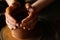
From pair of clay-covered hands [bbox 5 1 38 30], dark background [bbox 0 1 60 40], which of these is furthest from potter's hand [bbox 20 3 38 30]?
dark background [bbox 0 1 60 40]

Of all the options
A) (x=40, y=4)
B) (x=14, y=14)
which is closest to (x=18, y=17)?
(x=14, y=14)

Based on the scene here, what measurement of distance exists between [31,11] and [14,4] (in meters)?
0.11

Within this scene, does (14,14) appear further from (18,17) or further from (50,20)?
(50,20)

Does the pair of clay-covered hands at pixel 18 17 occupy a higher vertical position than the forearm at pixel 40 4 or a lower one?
lower

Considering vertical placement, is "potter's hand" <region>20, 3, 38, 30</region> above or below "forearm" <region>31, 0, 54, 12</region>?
below

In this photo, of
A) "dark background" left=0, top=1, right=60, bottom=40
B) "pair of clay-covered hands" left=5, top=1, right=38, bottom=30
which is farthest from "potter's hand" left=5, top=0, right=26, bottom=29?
"dark background" left=0, top=1, right=60, bottom=40

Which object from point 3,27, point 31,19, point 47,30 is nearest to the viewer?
point 31,19

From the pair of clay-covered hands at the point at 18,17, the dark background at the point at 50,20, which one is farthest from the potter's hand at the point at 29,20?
the dark background at the point at 50,20

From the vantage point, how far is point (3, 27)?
1.00 metres

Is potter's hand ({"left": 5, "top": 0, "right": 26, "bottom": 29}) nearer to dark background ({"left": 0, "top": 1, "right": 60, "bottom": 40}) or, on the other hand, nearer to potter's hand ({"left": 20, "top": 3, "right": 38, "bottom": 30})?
potter's hand ({"left": 20, "top": 3, "right": 38, "bottom": 30})

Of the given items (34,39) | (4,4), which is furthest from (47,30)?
(4,4)

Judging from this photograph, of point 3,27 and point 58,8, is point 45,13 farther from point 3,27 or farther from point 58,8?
point 3,27

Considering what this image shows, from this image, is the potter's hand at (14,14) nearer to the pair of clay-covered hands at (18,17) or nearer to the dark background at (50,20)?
the pair of clay-covered hands at (18,17)

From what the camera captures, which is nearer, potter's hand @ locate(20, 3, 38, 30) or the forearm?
potter's hand @ locate(20, 3, 38, 30)
